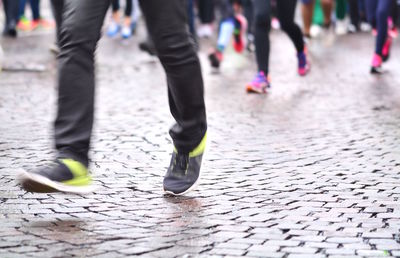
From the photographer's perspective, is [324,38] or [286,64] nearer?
[286,64]

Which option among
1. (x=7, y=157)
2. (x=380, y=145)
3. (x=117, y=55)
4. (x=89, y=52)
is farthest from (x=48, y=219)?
(x=117, y=55)

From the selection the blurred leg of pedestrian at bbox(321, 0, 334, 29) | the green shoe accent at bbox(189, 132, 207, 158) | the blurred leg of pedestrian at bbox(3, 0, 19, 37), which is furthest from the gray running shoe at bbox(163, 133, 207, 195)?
the blurred leg of pedestrian at bbox(321, 0, 334, 29)

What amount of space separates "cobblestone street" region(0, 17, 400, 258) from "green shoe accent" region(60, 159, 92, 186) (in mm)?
130

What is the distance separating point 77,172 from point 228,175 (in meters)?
1.23

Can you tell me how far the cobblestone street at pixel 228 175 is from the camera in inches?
144

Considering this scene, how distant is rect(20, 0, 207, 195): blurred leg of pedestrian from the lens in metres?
4.02

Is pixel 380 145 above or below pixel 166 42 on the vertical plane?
below

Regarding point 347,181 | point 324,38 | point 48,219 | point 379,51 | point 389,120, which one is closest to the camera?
point 48,219

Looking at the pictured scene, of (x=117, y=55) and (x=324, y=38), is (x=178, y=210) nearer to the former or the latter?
(x=117, y=55)

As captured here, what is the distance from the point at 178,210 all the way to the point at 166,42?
71cm

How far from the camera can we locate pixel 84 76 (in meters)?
4.11

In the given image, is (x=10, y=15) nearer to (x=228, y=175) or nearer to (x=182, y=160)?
(x=228, y=175)

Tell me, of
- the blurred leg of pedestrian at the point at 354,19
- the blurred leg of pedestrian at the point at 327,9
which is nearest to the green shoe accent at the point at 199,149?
the blurred leg of pedestrian at the point at 327,9

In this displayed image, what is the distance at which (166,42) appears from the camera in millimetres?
4230
